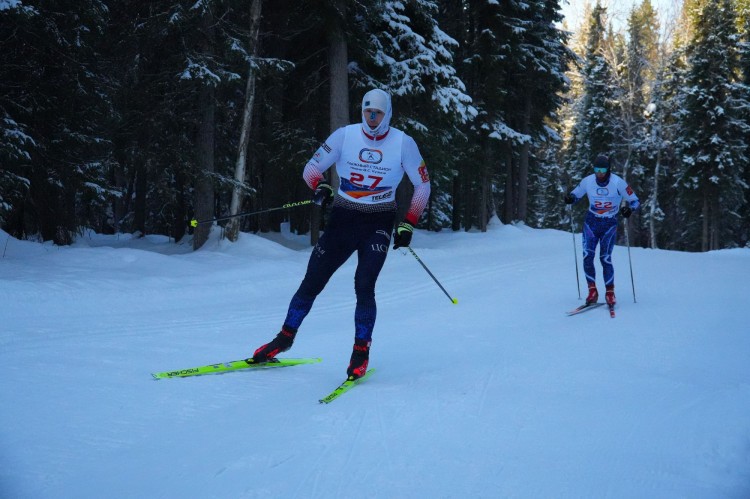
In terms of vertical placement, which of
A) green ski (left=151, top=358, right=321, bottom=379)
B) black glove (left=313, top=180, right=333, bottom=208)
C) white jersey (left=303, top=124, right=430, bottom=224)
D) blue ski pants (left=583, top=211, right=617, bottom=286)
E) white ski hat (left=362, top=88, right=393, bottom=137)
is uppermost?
white ski hat (left=362, top=88, right=393, bottom=137)

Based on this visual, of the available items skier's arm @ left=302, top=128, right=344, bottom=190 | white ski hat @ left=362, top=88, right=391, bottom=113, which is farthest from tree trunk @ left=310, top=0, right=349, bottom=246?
white ski hat @ left=362, top=88, right=391, bottom=113

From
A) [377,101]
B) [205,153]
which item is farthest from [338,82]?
[377,101]

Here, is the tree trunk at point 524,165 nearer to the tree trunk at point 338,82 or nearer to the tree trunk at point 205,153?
the tree trunk at point 338,82

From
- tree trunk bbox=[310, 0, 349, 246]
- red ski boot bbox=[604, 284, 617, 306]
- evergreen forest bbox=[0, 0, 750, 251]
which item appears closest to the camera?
red ski boot bbox=[604, 284, 617, 306]

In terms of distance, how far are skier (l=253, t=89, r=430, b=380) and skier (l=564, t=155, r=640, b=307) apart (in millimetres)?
5162

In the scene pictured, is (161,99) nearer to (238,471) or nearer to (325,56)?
(325,56)

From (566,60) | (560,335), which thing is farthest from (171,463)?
(566,60)

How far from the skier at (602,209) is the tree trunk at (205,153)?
8.81 meters

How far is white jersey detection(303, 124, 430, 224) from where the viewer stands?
187 inches

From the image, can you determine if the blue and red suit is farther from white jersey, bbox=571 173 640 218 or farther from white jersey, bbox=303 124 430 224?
white jersey, bbox=303 124 430 224

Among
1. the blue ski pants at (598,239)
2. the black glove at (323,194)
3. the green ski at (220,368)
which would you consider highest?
the black glove at (323,194)

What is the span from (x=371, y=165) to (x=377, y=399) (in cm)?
195

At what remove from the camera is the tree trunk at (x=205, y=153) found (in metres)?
13.5

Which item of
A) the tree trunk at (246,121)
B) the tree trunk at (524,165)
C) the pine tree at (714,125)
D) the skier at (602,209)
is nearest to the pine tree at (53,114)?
the tree trunk at (246,121)
